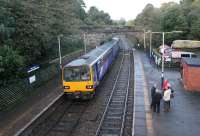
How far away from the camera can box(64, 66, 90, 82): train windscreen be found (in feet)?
63.6

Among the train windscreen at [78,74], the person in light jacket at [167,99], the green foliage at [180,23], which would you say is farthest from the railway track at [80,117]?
the green foliage at [180,23]

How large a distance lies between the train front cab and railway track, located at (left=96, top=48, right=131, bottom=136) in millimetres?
1645

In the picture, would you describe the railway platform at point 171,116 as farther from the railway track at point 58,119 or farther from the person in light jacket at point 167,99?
the railway track at point 58,119

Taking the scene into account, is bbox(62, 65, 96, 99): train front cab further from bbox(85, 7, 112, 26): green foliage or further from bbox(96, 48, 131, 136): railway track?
bbox(85, 7, 112, 26): green foliage

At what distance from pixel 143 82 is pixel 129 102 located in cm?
575

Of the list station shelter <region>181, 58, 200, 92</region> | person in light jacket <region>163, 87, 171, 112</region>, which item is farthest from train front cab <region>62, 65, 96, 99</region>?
station shelter <region>181, 58, 200, 92</region>

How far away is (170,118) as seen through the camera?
51.7ft

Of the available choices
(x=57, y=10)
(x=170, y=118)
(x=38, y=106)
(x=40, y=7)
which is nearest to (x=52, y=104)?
(x=38, y=106)

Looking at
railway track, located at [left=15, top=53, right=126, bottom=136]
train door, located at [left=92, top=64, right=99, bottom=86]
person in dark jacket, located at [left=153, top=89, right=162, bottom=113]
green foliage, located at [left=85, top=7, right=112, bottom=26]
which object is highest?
green foliage, located at [left=85, top=7, right=112, bottom=26]

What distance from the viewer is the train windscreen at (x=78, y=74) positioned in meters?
19.4

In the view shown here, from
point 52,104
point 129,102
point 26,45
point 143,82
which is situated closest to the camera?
point 52,104

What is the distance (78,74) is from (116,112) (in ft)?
11.3

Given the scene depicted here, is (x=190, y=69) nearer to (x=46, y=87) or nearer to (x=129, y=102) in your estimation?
(x=129, y=102)

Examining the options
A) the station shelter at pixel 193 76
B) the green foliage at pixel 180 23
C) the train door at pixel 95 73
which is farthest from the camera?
the green foliage at pixel 180 23
